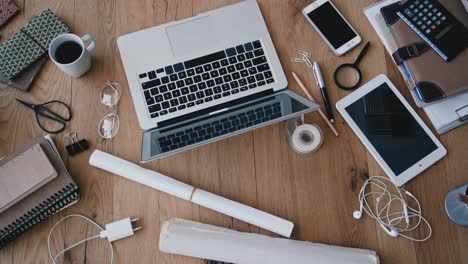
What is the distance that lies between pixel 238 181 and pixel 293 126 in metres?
0.16

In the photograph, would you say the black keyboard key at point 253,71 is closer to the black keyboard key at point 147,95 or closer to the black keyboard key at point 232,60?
the black keyboard key at point 232,60

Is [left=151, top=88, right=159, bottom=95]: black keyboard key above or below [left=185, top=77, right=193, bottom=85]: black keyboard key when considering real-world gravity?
below

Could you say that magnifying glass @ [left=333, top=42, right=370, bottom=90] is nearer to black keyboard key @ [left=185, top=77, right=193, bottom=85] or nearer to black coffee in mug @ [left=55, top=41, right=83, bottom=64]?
black keyboard key @ [left=185, top=77, right=193, bottom=85]

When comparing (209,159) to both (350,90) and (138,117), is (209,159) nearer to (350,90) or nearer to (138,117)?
(138,117)

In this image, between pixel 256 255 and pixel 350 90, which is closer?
pixel 256 255

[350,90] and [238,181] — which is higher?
[350,90]

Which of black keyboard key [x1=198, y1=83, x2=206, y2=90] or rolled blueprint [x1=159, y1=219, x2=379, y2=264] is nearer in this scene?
rolled blueprint [x1=159, y1=219, x2=379, y2=264]

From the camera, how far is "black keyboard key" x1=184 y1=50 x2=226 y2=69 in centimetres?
92

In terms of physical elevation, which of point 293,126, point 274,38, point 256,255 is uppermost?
point 274,38

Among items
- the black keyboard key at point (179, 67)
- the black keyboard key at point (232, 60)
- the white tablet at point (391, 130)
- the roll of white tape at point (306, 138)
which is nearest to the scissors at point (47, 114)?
the black keyboard key at point (179, 67)

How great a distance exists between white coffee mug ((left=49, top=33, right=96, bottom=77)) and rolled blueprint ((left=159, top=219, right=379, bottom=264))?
1.27 feet

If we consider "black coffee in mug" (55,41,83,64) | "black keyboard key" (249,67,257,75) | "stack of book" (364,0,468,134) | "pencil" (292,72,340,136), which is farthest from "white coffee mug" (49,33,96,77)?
"stack of book" (364,0,468,134)

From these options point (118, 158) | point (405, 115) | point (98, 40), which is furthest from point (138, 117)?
point (405, 115)

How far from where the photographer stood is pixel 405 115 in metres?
0.91
